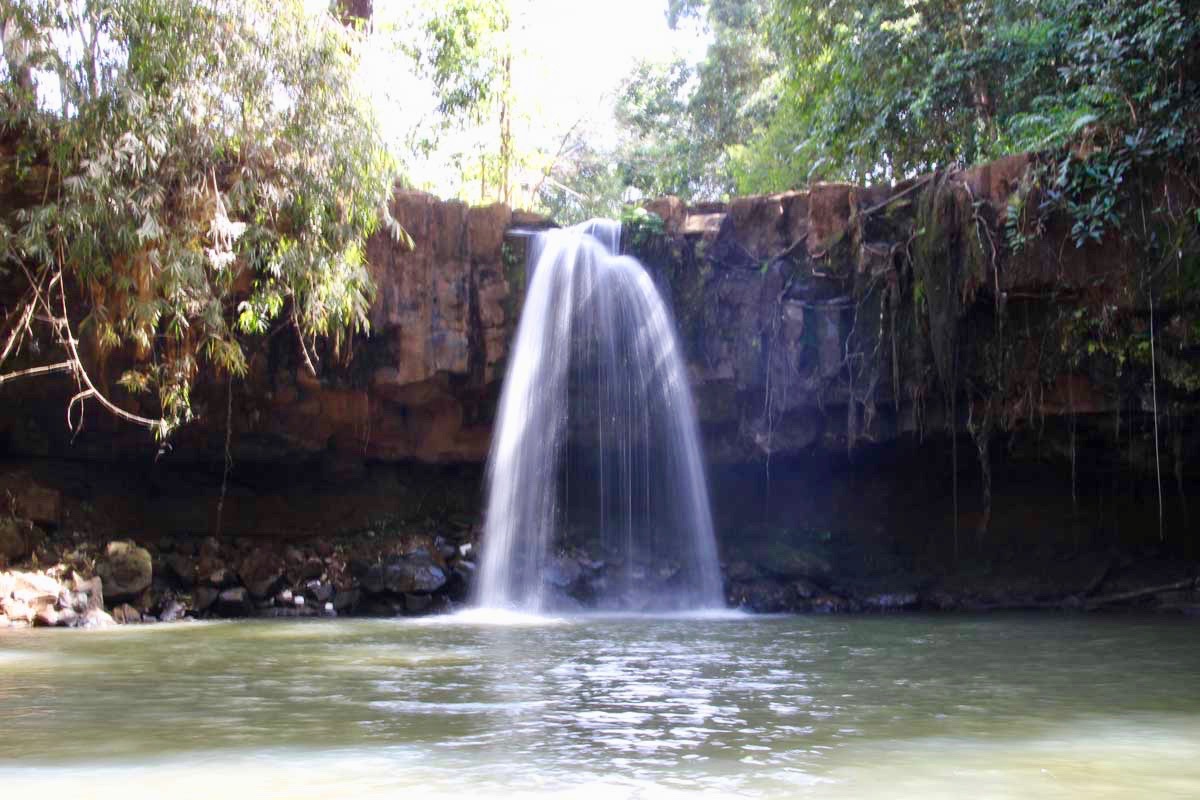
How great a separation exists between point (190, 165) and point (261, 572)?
5962 mm

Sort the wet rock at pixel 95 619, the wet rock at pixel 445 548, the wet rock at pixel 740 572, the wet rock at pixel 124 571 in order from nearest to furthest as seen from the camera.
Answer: the wet rock at pixel 95 619, the wet rock at pixel 124 571, the wet rock at pixel 445 548, the wet rock at pixel 740 572

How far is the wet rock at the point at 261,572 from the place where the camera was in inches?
612

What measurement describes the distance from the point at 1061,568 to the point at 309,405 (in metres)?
11.6

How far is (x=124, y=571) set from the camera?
14477 mm

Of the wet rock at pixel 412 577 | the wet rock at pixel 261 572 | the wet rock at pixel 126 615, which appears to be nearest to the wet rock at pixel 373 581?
the wet rock at pixel 412 577

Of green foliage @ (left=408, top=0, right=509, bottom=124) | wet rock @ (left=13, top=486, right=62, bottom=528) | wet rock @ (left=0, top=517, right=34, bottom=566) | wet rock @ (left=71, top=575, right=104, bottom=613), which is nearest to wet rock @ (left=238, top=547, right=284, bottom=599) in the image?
wet rock @ (left=71, top=575, right=104, bottom=613)

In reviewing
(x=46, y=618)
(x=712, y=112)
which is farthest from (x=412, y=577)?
(x=712, y=112)

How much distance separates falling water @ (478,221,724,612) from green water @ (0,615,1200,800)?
4963 millimetres

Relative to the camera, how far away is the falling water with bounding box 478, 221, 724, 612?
16.1 metres

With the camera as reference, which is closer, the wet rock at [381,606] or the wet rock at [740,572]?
the wet rock at [381,606]

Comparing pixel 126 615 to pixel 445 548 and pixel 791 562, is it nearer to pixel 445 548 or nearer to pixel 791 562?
pixel 445 548

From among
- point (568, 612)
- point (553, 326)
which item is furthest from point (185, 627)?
point (553, 326)

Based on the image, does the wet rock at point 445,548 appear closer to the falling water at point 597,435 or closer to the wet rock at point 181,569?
the falling water at point 597,435

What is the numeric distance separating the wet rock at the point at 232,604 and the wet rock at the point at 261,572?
0.34m
